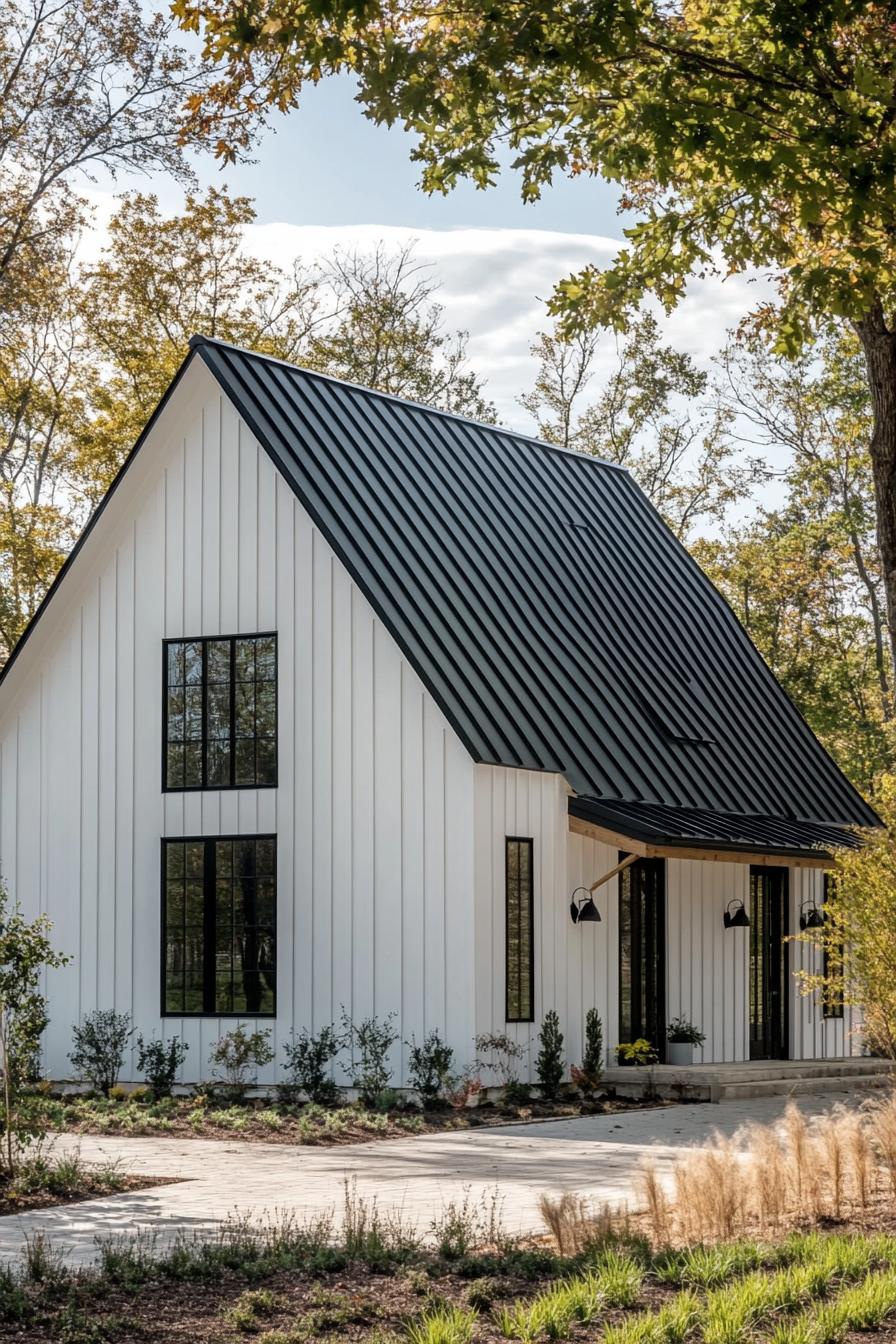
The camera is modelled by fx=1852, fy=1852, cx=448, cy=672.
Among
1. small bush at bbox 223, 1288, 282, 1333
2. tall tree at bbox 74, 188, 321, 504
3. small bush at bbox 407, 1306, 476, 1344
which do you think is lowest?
small bush at bbox 223, 1288, 282, 1333

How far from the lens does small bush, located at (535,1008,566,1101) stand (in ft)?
60.2

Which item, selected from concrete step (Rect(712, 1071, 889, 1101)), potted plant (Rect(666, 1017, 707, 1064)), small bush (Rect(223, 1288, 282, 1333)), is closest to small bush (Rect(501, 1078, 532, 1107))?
concrete step (Rect(712, 1071, 889, 1101))

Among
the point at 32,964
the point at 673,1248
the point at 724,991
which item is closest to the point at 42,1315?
the point at 673,1248

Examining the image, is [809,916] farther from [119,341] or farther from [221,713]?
[119,341]

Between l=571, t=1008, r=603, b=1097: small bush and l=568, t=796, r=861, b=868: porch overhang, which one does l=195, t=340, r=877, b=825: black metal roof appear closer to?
l=568, t=796, r=861, b=868: porch overhang

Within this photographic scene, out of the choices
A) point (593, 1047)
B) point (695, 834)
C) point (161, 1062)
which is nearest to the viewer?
point (695, 834)

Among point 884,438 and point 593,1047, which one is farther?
point 593,1047

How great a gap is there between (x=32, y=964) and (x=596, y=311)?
19.5 ft

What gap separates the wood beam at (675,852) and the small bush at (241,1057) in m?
3.86

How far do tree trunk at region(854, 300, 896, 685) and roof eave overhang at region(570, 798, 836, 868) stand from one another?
5.99 meters

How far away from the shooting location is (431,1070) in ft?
57.5

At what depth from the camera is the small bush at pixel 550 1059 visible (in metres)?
18.4

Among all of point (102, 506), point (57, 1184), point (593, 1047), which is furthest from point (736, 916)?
point (57, 1184)

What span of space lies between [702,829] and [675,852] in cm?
110
